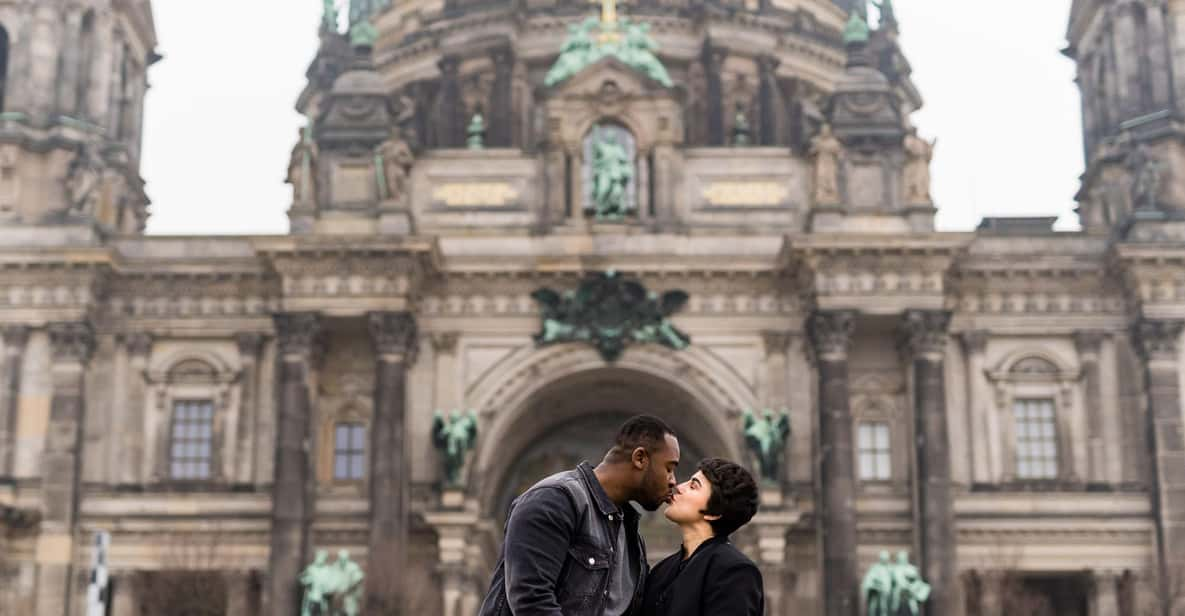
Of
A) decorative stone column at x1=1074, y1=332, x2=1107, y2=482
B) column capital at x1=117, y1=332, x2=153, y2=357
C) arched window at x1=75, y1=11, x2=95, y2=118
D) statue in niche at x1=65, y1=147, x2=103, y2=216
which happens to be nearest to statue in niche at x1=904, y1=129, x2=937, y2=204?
decorative stone column at x1=1074, y1=332, x2=1107, y2=482

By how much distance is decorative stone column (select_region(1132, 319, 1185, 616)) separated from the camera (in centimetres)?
4322

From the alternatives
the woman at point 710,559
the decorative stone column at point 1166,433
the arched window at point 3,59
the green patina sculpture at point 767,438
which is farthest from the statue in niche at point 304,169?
the woman at point 710,559

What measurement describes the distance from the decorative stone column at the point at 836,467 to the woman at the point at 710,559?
113ft

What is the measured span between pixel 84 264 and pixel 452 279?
9.21 m

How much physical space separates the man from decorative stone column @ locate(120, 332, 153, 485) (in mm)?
39538

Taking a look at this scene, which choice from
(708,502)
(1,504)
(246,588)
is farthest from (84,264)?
(708,502)

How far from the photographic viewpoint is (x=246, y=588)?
144 feet

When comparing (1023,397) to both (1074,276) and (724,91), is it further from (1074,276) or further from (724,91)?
(724,91)

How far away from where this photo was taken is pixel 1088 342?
4519 centimetres

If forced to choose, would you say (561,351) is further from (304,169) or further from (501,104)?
(501,104)

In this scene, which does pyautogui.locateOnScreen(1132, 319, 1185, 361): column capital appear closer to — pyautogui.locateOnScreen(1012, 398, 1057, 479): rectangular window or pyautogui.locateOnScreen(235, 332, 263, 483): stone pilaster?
pyautogui.locateOnScreen(1012, 398, 1057, 479): rectangular window

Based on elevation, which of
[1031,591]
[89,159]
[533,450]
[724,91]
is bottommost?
[1031,591]

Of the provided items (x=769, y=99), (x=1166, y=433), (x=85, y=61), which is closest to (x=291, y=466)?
(x=85, y=61)

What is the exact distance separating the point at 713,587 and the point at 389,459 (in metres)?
35.8
